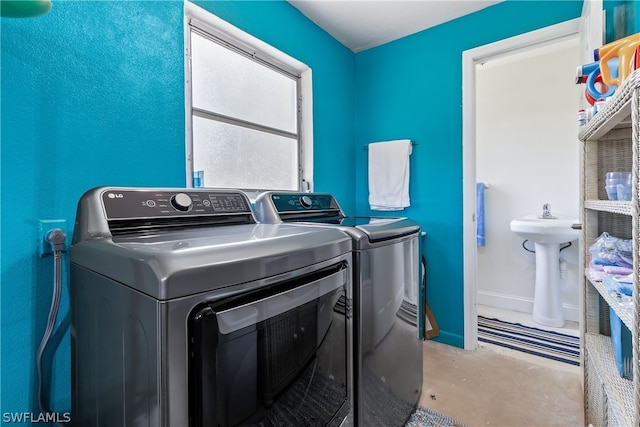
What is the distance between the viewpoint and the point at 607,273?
1.16 metres

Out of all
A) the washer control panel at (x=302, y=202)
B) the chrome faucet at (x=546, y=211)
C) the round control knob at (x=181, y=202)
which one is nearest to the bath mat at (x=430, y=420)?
the washer control panel at (x=302, y=202)

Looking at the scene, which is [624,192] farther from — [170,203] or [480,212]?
[480,212]

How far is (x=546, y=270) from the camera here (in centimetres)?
273

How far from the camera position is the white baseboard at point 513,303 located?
9.21 ft

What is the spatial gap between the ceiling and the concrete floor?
252 centimetres

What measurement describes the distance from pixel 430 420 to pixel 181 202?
1583 mm

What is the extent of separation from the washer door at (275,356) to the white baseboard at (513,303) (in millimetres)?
2598

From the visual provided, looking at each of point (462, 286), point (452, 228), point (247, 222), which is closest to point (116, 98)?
point (247, 222)

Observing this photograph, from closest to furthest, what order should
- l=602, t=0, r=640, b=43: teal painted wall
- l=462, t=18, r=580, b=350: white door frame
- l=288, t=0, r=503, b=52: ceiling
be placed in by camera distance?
l=602, t=0, r=640, b=43: teal painted wall → l=288, t=0, r=503, b=52: ceiling → l=462, t=18, r=580, b=350: white door frame

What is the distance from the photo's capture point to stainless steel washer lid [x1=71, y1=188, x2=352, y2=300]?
23.4 inches

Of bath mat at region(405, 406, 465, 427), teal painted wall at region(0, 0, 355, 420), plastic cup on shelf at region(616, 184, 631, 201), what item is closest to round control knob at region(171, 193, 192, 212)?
teal painted wall at region(0, 0, 355, 420)

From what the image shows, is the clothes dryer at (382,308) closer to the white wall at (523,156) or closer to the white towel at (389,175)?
the white towel at (389,175)

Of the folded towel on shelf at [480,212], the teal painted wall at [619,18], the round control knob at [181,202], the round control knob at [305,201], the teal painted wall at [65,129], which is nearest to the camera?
the teal painted wall at [65,129]

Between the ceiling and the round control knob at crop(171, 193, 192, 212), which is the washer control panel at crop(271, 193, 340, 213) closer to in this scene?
the round control knob at crop(171, 193, 192, 212)
